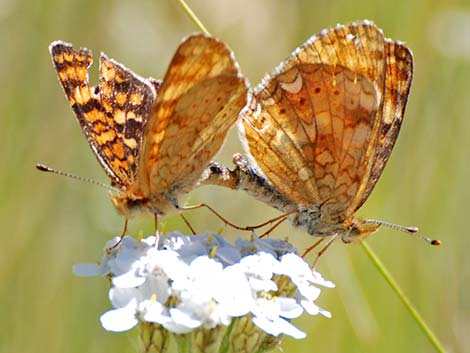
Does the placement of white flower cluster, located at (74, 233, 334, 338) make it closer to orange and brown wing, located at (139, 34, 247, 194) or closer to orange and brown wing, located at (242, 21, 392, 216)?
orange and brown wing, located at (139, 34, 247, 194)

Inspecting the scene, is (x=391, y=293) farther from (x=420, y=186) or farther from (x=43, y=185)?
(x=43, y=185)

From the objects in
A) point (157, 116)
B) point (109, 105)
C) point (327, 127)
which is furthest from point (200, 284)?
point (327, 127)

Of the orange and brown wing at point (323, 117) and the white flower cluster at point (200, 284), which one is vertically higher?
the orange and brown wing at point (323, 117)

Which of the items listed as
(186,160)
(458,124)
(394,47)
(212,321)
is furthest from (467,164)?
(212,321)

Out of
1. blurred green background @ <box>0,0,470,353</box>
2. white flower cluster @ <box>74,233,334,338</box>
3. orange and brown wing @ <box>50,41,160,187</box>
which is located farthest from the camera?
blurred green background @ <box>0,0,470,353</box>

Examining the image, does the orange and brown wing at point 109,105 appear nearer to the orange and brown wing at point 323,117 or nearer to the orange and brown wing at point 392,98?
the orange and brown wing at point 323,117

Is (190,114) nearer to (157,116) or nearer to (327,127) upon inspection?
(157,116)

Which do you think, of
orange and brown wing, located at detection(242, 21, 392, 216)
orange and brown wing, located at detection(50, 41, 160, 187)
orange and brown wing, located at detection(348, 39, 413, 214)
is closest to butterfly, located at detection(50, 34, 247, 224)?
orange and brown wing, located at detection(50, 41, 160, 187)

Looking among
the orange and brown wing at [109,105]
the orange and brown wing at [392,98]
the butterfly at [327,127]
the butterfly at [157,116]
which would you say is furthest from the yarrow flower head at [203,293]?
the orange and brown wing at [392,98]
